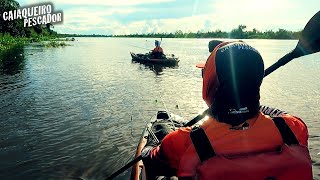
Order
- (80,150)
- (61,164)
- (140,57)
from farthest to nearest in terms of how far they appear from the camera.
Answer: (140,57) → (80,150) → (61,164)

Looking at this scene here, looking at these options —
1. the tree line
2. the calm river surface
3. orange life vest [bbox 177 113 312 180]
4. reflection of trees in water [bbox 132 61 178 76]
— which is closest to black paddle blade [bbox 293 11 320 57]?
orange life vest [bbox 177 113 312 180]

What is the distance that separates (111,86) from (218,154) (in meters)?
20.0

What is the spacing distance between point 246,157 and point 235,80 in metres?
0.58

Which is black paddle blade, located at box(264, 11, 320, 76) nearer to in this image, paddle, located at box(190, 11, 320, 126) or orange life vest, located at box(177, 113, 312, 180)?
paddle, located at box(190, 11, 320, 126)

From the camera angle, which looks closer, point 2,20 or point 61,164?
point 61,164

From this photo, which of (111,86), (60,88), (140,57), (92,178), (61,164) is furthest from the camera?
(140,57)

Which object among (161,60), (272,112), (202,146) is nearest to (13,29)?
(161,60)

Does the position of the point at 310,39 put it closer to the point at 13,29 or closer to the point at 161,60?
the point at 161,60

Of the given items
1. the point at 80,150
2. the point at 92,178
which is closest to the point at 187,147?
the point at 92,178

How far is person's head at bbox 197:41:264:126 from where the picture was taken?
246cm

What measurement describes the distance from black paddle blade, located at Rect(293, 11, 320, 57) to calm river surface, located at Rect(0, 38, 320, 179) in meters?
6.40

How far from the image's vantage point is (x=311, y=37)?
119 inches

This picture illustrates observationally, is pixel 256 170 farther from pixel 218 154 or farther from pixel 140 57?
pixel 140 57

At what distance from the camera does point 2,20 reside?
78.5m
